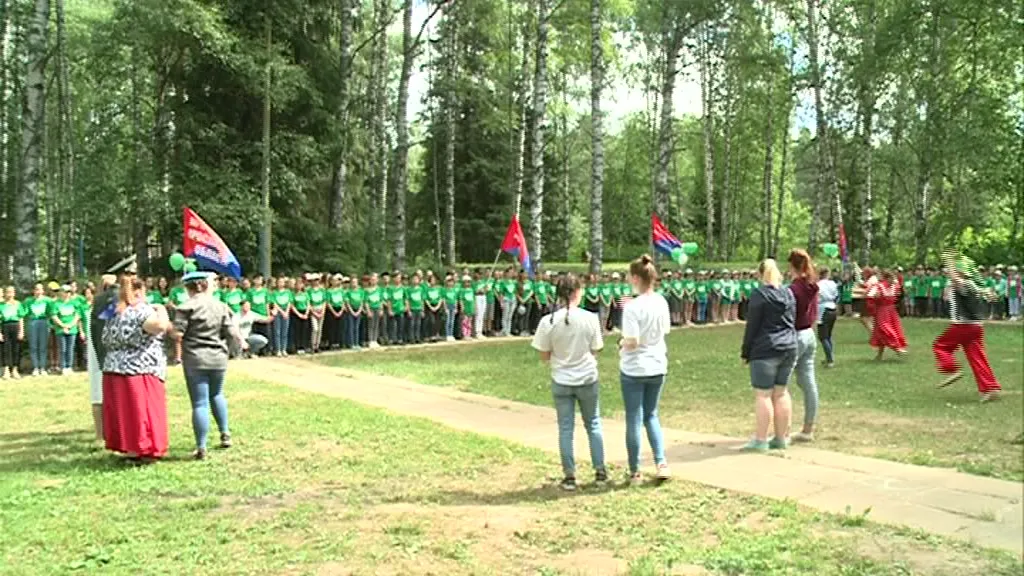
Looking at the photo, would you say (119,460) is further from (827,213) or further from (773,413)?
(827,213)

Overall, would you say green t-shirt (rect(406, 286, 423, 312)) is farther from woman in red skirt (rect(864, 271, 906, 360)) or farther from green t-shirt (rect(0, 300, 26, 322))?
woman in red skirt (rect(864, 271, 906, 360))

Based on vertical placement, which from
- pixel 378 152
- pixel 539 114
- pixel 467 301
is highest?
pixel 539 114

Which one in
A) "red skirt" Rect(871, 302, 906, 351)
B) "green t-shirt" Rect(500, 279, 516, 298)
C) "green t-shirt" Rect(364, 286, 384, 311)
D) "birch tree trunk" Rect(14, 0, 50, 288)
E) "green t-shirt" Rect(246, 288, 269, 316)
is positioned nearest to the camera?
"red skirt" Rect(871, 302, 906, 351)

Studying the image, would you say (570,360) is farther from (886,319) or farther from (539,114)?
(539,114)

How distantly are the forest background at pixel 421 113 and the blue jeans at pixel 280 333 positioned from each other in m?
3.17

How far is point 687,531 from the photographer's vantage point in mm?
5461

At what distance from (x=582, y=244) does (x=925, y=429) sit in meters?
54.5

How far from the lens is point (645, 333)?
21.9 feet

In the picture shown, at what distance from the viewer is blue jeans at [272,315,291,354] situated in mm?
17203

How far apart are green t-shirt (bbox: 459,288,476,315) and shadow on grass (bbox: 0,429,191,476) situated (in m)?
11.8

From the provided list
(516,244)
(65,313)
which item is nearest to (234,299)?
(65,313)

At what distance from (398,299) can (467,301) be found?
198cm

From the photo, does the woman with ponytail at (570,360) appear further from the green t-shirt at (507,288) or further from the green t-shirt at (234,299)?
the green t-shirt at (507,288)

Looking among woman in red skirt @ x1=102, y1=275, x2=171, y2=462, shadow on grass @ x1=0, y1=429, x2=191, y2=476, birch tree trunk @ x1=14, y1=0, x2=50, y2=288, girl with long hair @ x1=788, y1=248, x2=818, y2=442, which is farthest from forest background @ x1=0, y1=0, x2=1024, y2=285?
girl with long hair @ x1=788, y1=248, x2=818, y2=442
